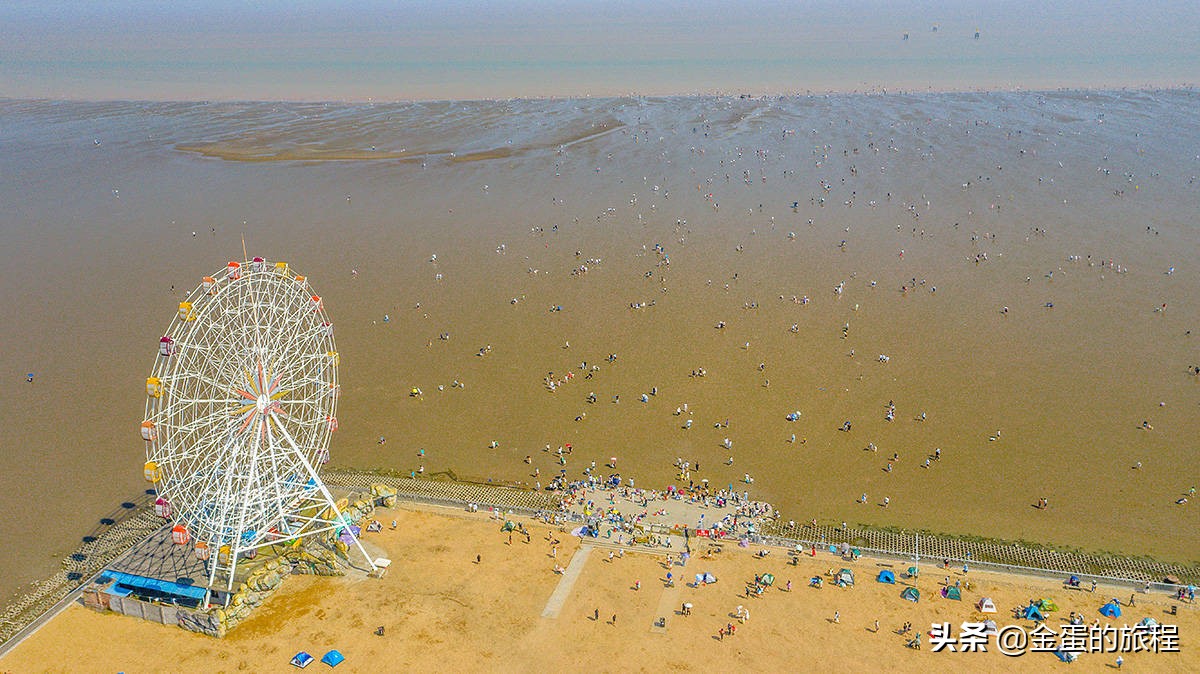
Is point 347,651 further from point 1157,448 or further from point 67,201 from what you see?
point 67,201

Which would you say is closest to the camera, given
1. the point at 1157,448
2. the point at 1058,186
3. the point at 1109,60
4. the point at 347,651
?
A: the point at 347,651

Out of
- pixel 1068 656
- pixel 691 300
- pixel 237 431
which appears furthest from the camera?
pixel 691 300

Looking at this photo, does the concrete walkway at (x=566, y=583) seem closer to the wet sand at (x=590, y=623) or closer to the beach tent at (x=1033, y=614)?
A: the wet sand at (x=590, y=623)

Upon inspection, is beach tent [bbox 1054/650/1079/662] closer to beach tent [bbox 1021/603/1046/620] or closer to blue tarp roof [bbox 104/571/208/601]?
beach tent [bbox 1021/603/1046/620]

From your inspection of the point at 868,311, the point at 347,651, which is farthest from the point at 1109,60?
the point at 347,651

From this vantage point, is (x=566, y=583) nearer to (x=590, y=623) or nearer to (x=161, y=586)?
(x=590, y=623)

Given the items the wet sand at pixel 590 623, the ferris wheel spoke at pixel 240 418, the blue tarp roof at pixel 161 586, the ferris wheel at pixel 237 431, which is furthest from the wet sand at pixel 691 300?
the ferris wheel spoke at pixel 240 418

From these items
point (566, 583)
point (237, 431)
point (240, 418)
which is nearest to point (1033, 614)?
point (566, 583)
